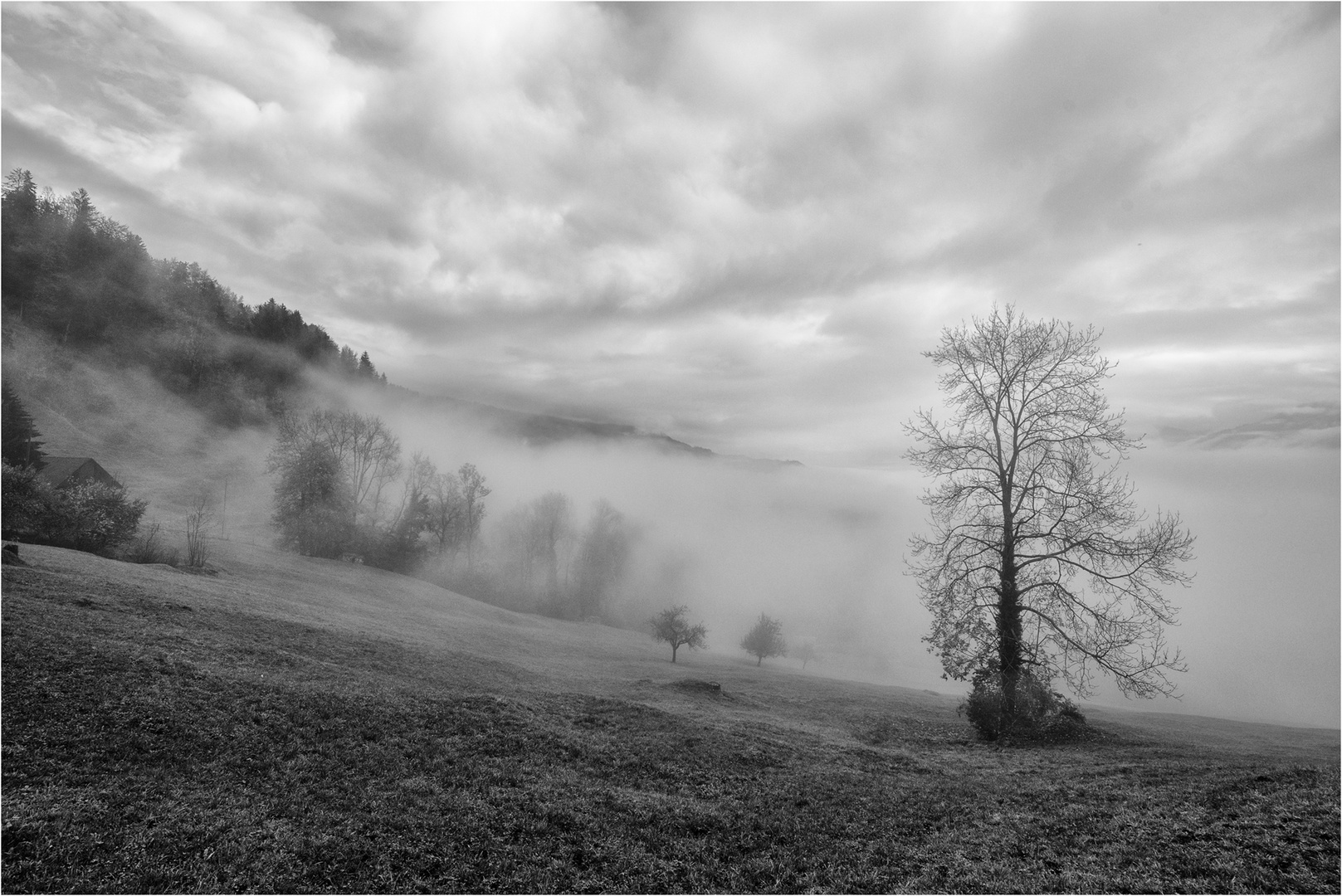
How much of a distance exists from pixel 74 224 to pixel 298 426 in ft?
302

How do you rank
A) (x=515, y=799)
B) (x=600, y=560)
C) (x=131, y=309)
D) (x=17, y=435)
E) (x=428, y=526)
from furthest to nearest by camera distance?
1. (x=131, y=309)
2. (x=600, y=560)
3. (x=428, y=526)
4. (x=17, y=435)
5. (x=515, y=799)

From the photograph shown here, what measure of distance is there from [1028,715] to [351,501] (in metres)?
77.3

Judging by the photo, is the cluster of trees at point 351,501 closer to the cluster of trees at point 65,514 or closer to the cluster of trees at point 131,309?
the cluster of trees at point 65,514

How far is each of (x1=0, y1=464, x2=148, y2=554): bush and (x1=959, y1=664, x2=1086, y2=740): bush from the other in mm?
53334

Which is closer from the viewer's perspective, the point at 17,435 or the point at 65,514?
the point at 65,514

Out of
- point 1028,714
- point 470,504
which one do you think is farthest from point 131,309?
point 1028,714

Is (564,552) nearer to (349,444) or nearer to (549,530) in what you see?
(549,530)

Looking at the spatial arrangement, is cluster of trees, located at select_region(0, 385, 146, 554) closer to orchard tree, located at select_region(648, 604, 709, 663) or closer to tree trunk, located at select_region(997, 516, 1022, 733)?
→ orchard tree, located at select_region(648, 604, 709, 663)

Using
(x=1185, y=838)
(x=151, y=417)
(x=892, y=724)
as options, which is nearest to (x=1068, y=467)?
(x=892, y=724)

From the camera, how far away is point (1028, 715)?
2184cm

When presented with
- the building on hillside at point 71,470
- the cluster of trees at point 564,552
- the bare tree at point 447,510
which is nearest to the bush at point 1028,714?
the building on hillside at point 71,470

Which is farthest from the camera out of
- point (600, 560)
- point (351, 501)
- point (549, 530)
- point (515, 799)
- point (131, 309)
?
point (131, 309)

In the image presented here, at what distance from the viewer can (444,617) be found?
52562 millimetres

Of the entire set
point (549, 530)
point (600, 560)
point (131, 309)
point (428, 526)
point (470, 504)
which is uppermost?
point (131, 309)
